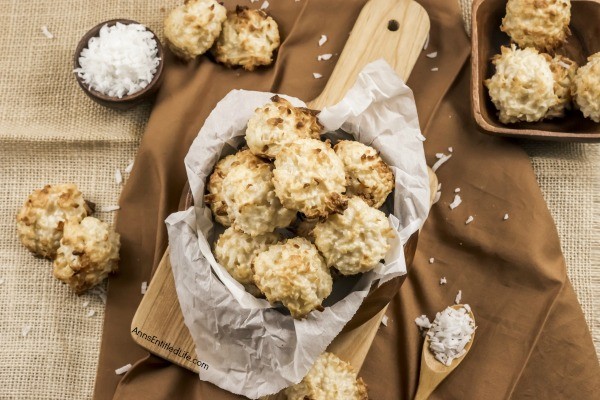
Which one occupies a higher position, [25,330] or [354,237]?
[354,237]

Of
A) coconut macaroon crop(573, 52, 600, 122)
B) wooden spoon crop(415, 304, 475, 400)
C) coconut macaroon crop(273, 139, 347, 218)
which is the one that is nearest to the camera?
coconut macaroon crop(273, 139, 347, 218)

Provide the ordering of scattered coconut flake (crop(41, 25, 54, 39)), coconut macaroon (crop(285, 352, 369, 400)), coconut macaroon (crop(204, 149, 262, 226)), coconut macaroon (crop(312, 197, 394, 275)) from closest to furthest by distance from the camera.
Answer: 1. coconut macaroon (crop(312, 197, 394, 275))
2. coconut macaroon (crop(204, 149, 262, 226))
3. coconut macaroon (crop(285, 352, 369, 400))
4. scattered coconut flake (crop(41, 25, 54, 39))

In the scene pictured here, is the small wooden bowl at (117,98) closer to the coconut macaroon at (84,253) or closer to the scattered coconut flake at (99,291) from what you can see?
the coconut macaroon at (84,253)

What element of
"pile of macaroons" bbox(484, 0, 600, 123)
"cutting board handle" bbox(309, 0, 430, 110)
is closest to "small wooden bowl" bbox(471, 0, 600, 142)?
"pile of macaroons" bbox(484, 0, 600, 123)

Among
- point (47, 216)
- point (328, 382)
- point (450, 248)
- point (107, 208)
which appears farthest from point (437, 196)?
point (47, 216)

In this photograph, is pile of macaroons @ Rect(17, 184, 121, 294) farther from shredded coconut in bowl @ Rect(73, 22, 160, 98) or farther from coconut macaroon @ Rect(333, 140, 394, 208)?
coconut macaroon @ Rect(333, 140, 394, 208)

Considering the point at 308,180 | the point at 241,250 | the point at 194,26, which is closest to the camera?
the point at 308,180

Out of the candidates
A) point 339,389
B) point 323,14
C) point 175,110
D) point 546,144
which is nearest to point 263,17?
point 323,14

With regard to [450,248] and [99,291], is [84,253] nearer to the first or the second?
[99,291]
